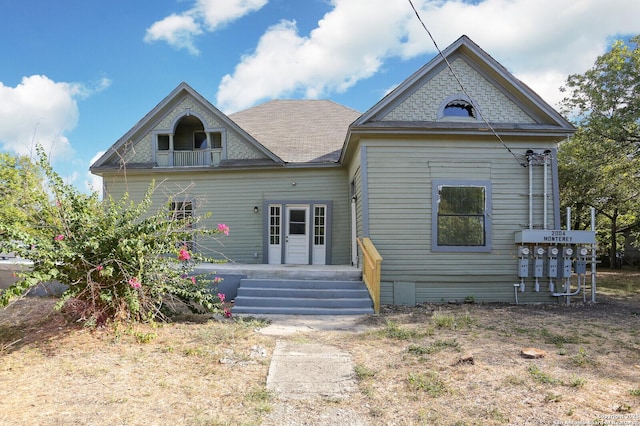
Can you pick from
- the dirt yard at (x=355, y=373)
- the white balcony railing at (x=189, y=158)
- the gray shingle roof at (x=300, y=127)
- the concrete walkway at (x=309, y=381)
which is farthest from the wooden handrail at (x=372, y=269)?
the white balcony railing at (x=189, y=158)

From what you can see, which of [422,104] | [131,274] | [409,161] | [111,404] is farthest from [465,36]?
[111,404]

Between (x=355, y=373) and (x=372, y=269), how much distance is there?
334 centimetres

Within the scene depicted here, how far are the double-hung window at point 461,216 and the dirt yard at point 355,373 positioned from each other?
232cm

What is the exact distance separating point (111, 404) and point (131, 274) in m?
2.34

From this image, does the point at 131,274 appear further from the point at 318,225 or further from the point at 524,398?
the point at 318,225

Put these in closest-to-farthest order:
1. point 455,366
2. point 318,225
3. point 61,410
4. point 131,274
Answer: point 61,410 < point 455,366 < point 131,274 < point 318,225

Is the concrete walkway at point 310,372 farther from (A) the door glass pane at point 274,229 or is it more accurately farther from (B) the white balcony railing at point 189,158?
(B) the white balcony railing at point 189,158

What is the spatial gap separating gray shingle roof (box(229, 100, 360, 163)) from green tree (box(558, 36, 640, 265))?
6.90m

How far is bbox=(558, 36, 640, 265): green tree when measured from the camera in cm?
1167

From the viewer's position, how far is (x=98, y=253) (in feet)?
17.9

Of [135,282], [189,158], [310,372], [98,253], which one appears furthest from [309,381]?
[189,158]

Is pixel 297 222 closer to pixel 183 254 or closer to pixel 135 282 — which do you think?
pixel 183 254

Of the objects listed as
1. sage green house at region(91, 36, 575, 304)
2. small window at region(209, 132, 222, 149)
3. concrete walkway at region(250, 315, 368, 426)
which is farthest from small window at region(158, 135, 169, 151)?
concrete walkway at region(250, 315, 368, 426)

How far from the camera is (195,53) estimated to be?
933 centimetres
